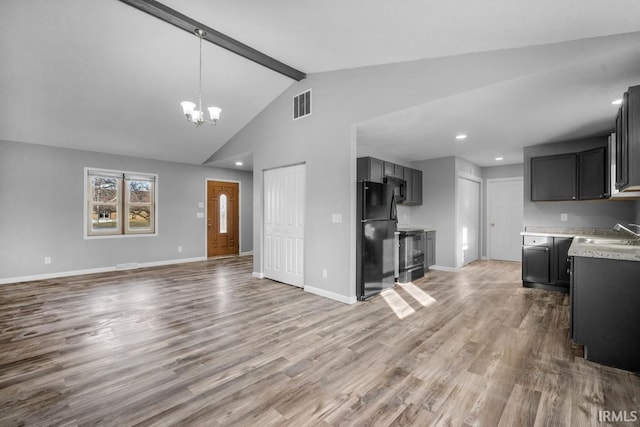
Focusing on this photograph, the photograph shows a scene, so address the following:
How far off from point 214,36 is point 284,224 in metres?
2.94

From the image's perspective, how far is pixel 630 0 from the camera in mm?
1852

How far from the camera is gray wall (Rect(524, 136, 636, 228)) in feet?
14.5

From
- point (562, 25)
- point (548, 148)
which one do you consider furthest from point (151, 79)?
point (548, 148)

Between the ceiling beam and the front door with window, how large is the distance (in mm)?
4392

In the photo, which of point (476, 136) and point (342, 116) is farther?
point (476, 136)

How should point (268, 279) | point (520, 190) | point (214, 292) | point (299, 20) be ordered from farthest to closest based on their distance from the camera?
point (520, 190), point (268, 279), point (214, 292), point (299, 20)

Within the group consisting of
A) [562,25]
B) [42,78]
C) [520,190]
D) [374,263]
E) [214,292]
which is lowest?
[214,292]

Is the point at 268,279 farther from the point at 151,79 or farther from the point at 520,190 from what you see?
the point at 520,190

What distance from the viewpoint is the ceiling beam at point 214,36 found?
313cm

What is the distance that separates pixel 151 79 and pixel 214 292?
11.2 ft

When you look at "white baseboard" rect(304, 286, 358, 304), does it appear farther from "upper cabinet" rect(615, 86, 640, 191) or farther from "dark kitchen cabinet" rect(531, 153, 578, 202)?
"dark kitchen cabinet" rect(531, 153, 578, 202)

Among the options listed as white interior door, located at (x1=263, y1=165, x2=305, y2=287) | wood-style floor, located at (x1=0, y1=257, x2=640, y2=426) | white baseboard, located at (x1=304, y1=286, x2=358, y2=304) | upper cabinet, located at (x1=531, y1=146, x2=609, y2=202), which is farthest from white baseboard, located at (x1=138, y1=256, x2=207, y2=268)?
upper cabinet, located at (x1=531, y1=146, x2=609, y2=202)

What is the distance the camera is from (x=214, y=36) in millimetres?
3598

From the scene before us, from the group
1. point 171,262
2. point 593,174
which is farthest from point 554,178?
point 171,262
